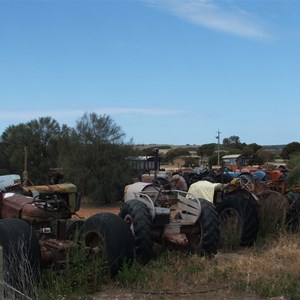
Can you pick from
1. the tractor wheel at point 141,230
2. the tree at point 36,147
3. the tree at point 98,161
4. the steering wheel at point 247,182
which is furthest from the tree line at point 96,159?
the tractor wheel at point 141,230

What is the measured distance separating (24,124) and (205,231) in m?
38.0

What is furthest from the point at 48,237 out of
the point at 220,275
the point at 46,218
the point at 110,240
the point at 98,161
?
the point at 98,161

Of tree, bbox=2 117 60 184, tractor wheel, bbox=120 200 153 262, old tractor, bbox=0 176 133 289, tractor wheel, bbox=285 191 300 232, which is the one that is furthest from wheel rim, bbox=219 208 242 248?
tree, bbox=2 117 60 184

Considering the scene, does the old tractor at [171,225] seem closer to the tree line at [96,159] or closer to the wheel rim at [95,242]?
the wheel rim at [95,242]

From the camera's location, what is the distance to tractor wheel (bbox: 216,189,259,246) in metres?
10.4

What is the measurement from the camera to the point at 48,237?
25.8 feet

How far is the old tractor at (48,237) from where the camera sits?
6.29m

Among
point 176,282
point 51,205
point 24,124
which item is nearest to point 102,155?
point 24,124

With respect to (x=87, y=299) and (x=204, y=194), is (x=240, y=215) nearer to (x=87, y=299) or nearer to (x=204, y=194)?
(x=204, y=194)

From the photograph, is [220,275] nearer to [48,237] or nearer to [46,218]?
[48,237]

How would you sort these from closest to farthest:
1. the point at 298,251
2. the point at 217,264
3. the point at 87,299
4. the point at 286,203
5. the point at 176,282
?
the point at 87,299
the point at 176,282
the point at 217,264
the point at 298,251
the point at 286,203

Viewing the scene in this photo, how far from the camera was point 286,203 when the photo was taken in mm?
11758

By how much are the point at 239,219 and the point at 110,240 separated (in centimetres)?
417

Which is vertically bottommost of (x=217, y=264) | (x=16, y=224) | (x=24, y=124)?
(x=217, y=264)
